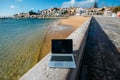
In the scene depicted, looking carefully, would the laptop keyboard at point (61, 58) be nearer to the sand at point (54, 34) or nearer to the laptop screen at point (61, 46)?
the laptop screen at point (61, 46)

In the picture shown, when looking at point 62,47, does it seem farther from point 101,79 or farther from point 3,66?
point 3,66

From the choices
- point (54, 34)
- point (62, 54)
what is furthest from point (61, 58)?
point (54, 34)

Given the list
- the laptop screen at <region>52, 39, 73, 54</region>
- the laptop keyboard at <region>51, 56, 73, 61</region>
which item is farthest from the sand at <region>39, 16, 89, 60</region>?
the laptop keyboard at <region>51, 56, 73, 61</region>

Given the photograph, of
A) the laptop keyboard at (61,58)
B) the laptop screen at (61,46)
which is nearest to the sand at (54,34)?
the laptop screen at (61,46)

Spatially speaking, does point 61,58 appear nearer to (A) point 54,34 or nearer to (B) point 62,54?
(B) point 62,54

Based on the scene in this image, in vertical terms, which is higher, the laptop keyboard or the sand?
the laptop keyboard

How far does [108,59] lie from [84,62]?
658mm

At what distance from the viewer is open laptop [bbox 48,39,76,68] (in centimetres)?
200

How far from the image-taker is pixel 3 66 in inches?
257

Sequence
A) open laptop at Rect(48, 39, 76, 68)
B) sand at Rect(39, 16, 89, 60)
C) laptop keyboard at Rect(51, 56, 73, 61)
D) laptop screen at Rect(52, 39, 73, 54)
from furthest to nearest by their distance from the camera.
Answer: sand at Rect(39, 16, 89, 60)
laptop screen at Rect(52, 39, 73, 54)
laptop keyboard at Rect(51, 56, 73, 61)
open laptop at Rect(48, 39, 76, 68)

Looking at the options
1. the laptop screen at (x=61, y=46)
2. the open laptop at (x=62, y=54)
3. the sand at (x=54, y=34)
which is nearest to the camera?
the open laptop at (x=62, y=54)

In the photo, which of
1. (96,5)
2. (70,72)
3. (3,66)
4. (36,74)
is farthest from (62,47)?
(96,5)

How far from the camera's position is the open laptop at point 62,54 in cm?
200

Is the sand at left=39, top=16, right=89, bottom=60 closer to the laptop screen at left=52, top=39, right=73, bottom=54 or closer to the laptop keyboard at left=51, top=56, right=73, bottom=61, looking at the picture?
the laptop screen at left=52, top=39, right=73, bottom=54
